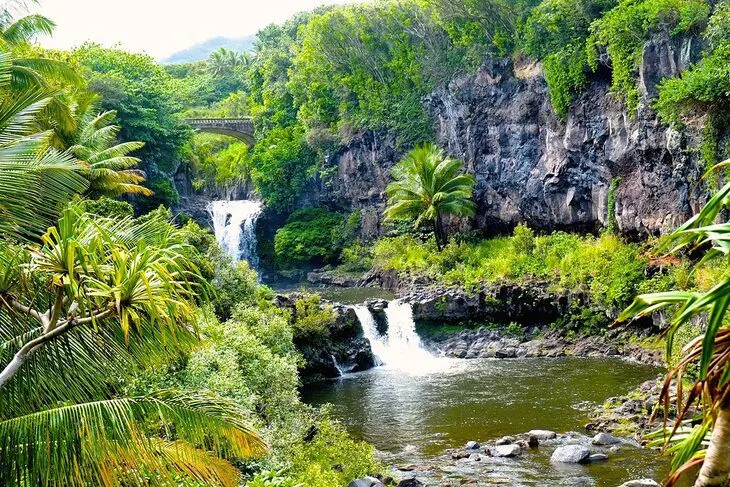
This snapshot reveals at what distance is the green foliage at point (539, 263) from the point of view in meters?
24.4

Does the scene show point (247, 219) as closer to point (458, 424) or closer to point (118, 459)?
point (458, 424)

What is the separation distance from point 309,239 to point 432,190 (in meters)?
11.5

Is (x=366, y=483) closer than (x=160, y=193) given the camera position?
Yes

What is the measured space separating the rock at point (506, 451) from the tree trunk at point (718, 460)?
12.7 meters

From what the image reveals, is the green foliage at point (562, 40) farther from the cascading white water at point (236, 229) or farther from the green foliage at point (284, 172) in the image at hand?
the cascading white water at point (236, 229)

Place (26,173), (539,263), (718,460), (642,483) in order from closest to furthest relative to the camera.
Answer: (718,460) → (26,173) → (642,483) → (539,263)

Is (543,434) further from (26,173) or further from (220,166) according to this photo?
(220,166)

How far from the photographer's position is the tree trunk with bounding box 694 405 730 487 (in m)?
2.58

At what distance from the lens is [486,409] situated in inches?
712

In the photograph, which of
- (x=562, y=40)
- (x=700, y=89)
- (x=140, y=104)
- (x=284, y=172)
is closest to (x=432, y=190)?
(x=562, y=40)

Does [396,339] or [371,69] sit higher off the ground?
[371,69]

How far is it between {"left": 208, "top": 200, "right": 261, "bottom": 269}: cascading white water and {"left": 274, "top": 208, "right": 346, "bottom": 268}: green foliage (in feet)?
5.52

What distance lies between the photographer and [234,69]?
7794cm

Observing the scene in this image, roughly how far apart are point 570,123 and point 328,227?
18827 millimetres
